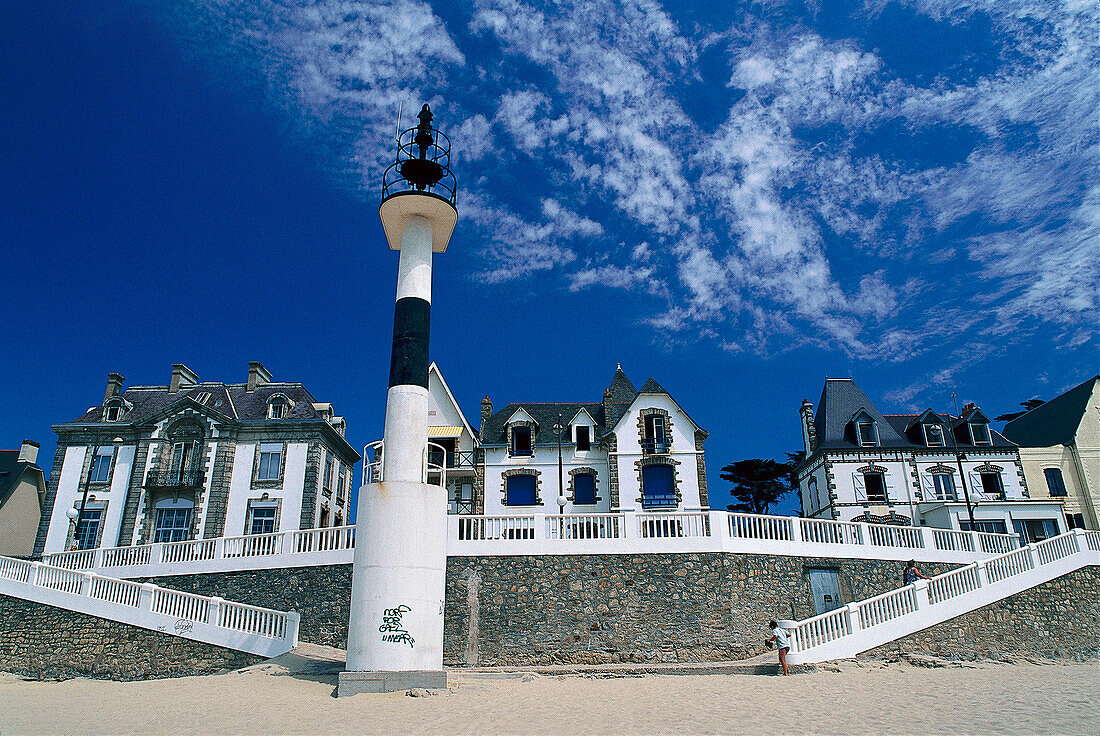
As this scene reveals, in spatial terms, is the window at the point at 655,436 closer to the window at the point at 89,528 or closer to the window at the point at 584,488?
the window at the point at 584,488

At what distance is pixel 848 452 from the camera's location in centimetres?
3191

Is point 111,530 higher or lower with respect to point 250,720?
higher

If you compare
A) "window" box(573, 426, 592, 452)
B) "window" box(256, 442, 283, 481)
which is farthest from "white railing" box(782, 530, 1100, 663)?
"window" box(256, 442, 283, 481)

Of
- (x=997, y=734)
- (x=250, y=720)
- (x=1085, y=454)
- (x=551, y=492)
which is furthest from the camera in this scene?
(x=1085, y=454)

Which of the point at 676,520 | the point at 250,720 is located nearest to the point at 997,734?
the point at 676,520

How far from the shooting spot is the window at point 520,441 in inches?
1208

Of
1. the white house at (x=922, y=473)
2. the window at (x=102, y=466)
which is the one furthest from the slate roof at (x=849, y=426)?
the window at (x=102, y=466)

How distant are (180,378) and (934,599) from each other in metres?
30.9

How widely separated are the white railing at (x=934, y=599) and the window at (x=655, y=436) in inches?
483

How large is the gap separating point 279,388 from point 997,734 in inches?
1139

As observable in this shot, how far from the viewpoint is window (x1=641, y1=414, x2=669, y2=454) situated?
29.7 metres

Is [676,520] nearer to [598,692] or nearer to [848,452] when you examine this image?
[598,692]

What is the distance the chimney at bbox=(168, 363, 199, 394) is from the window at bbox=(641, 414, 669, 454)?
21.0 m

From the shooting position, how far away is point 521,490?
3022cm
